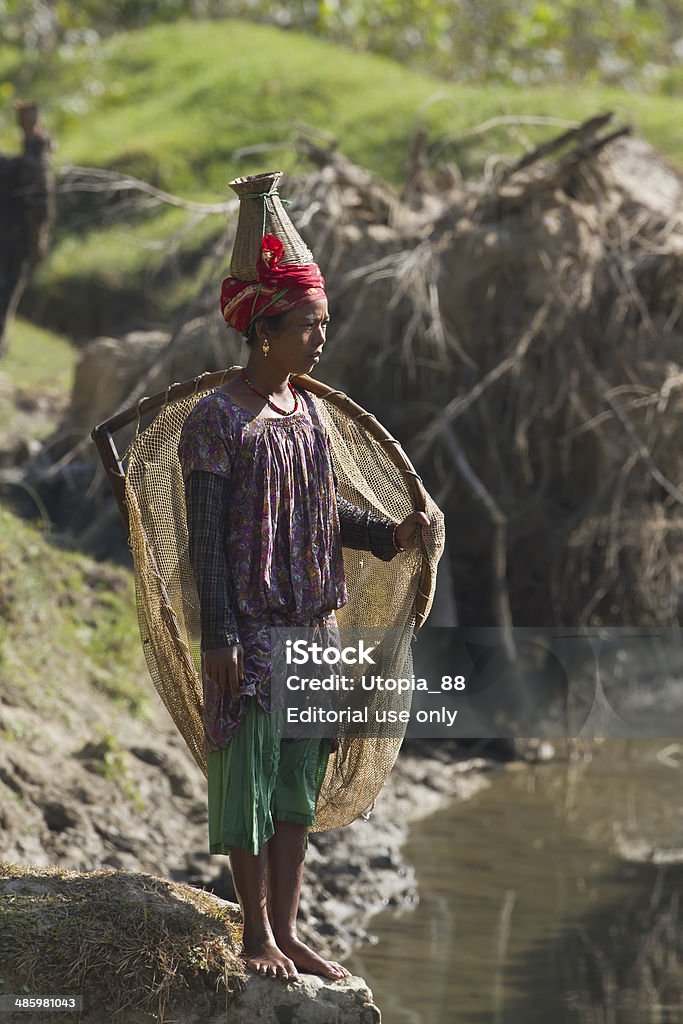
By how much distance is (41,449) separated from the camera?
9047 mm

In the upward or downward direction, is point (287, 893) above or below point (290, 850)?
below

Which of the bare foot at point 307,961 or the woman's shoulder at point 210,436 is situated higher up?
the woman's shoulder at point 210,436

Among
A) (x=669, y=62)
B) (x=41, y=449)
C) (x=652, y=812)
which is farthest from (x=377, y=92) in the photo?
(x=669, y=62)

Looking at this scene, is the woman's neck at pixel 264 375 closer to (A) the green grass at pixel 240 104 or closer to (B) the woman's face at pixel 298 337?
(B) the woman's face at pixel 298 337

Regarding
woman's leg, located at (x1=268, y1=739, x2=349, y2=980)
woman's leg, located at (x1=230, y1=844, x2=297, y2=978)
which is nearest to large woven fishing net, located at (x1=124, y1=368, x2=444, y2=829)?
woman's leg, located at (x1=268, y1=739, x2=349, y2=980)

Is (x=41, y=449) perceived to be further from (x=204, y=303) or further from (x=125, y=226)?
(x=125, y=226)

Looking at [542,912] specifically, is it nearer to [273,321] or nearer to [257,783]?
[257,783]

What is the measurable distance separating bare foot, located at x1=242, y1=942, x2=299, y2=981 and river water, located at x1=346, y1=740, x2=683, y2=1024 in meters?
1.26

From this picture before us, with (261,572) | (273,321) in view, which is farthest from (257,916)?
(273,321)

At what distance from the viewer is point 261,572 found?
352 cm

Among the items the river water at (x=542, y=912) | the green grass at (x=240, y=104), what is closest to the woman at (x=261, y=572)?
the river water at (x=542, y=912)

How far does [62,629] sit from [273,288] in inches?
136

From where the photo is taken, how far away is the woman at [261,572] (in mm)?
3453

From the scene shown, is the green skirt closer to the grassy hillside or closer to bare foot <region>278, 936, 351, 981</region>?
bare foot <region>278, 936, 351, 981</region>
